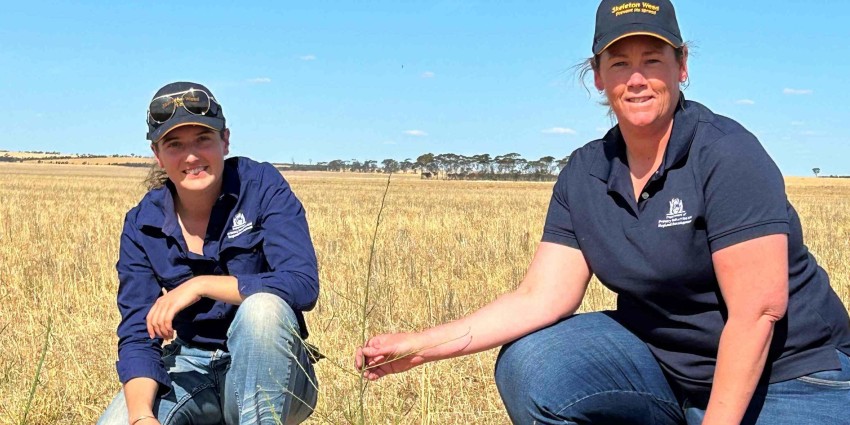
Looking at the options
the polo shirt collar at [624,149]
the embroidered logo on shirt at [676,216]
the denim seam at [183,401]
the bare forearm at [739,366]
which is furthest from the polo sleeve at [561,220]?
the denim seam at [183,401]

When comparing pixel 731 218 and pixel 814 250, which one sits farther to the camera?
pixel 814 250

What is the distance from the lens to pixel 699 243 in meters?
2.52

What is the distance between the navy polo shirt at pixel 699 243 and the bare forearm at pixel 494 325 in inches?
10.9

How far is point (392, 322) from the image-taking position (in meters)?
5.56

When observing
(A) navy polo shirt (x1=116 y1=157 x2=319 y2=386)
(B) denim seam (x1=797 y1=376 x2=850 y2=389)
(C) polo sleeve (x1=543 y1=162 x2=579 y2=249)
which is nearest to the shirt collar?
(A) navy polo shirt (x1=116 y1=157 x2=319 y2=386)

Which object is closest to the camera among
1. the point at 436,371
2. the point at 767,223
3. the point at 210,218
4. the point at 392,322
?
the point at 767,223

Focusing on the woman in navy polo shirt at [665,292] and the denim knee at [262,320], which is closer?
the woman in navy polo shirt at [665,292]

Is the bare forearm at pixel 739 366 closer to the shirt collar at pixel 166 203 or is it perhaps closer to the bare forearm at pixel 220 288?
the bare forearm at pixel 220 288

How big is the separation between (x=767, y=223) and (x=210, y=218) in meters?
1.94

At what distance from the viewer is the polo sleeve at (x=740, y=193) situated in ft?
7.79

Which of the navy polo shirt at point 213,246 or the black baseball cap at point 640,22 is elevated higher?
the black baseball cap at point 640,22

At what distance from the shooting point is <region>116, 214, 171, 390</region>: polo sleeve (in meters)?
2.89

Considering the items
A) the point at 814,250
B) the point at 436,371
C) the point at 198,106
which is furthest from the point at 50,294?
the point at 814,250

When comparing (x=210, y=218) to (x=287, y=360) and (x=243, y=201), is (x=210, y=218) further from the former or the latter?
(x=287, y=360)
